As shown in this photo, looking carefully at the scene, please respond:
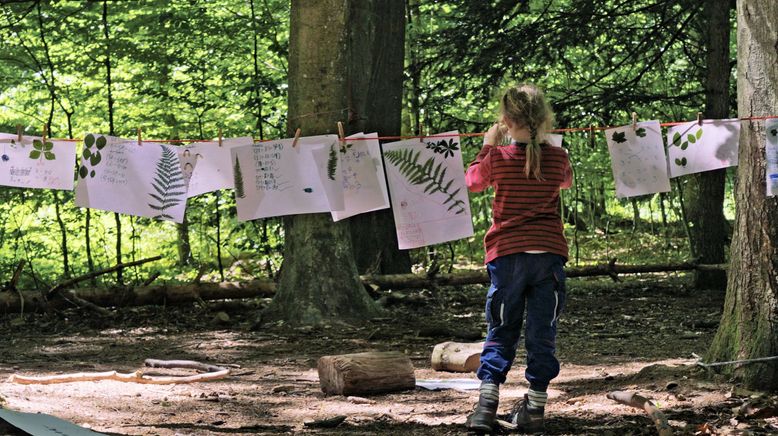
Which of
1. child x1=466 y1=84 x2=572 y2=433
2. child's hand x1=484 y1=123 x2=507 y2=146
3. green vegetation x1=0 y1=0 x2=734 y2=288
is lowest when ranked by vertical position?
child x1=466 y1=84 x2=572 y2=433

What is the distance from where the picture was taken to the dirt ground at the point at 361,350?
4.25 meters

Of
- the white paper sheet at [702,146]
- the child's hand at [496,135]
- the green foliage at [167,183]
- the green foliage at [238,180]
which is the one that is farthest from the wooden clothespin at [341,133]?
the child's hand at [496,135]

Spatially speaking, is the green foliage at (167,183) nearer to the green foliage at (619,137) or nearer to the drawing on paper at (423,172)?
the drawing on paper at (423,172)

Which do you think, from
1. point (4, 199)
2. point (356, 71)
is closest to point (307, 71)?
point (356, 71)

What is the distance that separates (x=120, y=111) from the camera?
13.8 metres

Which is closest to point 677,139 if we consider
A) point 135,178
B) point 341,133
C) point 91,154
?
point 341,133

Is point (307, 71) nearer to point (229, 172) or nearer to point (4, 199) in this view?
point (229, 172)

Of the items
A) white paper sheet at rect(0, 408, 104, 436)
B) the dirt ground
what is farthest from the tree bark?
white paper sheet at rect(0, 408, 104, 436)

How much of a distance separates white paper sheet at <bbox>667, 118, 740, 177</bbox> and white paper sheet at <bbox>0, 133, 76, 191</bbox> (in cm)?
502

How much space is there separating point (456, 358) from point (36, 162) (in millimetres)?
4050

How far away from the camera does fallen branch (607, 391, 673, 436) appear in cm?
370

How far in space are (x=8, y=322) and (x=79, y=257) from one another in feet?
20.3

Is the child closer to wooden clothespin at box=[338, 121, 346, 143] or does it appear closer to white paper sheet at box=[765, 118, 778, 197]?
white paper sheet at box=[765, 118, 778, 197]

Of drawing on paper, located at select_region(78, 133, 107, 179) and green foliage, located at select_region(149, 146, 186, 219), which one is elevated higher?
drawing on paper, located at select_region(78, 133, 107, 179)
